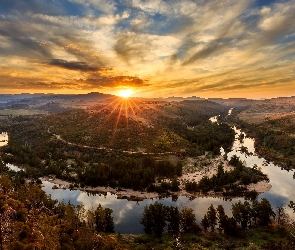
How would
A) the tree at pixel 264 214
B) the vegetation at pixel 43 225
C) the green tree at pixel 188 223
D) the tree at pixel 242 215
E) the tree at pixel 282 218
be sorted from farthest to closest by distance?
the tree at pixel 264 214 → the tree at pixel 242 215 → the tree at pixel 282 218 → the green tree at pixel 188 223 → the vegetation at pixel 43 225

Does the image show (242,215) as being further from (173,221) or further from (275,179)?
(275,179)

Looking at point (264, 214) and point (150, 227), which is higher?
point (264, 214)

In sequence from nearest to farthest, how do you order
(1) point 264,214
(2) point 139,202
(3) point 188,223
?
(3) point 188,223
(1) point 264,214
(2) point 139,202

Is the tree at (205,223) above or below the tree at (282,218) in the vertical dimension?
below

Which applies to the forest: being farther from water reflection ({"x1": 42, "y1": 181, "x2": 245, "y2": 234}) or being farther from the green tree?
water reflection ({"x1": 42, "y1": 181, "x2": 245, "y2": 234})

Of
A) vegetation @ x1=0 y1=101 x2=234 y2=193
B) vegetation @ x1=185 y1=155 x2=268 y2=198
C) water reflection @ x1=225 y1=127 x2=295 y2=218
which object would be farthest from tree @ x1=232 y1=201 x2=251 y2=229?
vegetation @ x1=0 y1=101 x2=234 y2=193

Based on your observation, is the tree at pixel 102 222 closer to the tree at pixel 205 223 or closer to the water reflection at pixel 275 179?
the tree at pixel 205 223

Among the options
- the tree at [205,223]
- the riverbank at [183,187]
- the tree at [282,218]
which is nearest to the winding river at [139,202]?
the riverbank at [183,187]

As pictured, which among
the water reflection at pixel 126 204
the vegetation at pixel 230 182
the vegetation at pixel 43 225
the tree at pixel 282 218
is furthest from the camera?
the vegetation at pixel 230 182

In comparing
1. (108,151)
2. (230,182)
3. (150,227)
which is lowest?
(150,227)

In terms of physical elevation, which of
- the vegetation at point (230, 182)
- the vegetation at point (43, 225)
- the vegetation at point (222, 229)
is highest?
the vegetation at point (230, 182)

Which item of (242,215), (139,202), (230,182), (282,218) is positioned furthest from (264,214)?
(139,202)

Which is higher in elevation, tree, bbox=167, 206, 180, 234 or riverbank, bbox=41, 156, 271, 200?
riverbank, bbox=41, 156, 271, 200
